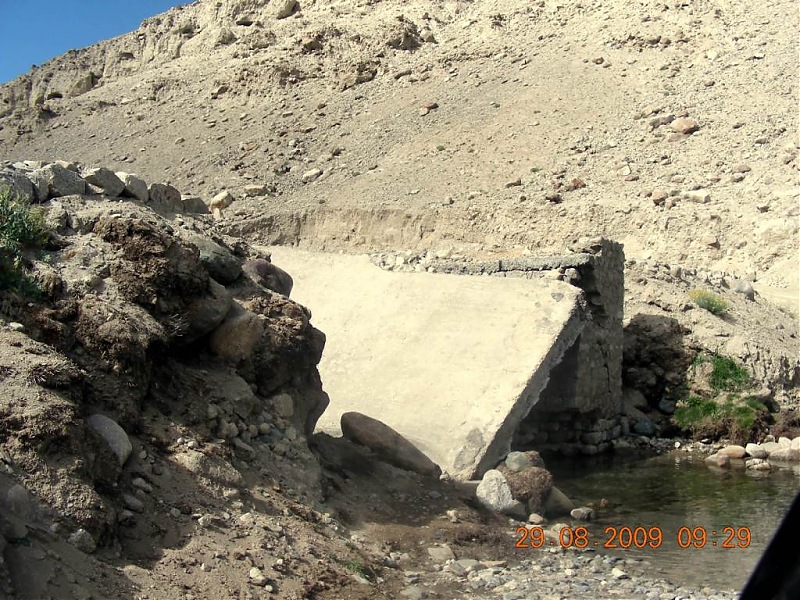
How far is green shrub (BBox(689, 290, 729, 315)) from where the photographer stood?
567 inches

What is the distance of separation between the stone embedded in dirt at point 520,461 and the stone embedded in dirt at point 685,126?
16444mm

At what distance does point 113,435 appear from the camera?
5.62m

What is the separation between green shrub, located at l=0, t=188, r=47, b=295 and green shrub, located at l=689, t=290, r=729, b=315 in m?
10.7

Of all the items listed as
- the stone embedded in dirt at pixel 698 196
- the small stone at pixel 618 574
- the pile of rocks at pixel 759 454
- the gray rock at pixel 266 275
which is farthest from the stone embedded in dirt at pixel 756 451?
the stone embedded in dirt at pixel 698 196

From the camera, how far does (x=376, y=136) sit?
26922 mm

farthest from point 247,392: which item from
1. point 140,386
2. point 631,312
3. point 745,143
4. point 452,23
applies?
point 452,23

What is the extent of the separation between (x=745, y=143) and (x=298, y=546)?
19.2m

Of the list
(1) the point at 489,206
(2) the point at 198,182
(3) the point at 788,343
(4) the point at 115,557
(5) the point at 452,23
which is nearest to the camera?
(4) the point at 115,557

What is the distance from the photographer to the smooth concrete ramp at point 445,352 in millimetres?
9414

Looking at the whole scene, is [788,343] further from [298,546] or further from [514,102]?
[514,102]

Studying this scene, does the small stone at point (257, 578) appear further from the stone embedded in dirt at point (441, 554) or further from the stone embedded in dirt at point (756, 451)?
the stone embedded in dirt at point (756, 451)

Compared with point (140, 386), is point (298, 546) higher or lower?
lower

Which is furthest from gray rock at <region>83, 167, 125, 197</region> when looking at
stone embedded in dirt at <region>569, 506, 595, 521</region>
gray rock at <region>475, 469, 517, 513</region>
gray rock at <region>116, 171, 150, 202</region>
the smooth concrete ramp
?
stone embedded in dirt at <region>569, 506, 595, 521</region>

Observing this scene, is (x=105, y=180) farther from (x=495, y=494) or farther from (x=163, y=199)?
(x=495, y=494)
